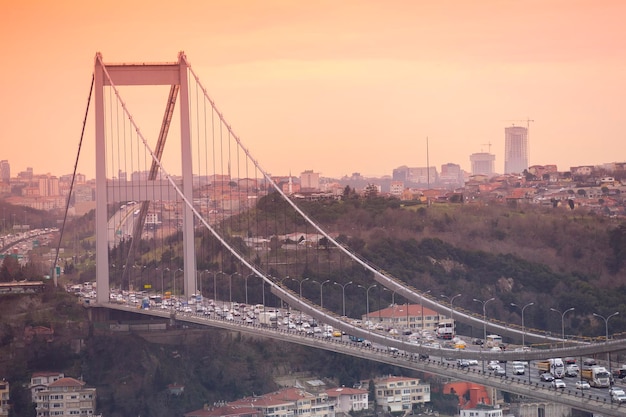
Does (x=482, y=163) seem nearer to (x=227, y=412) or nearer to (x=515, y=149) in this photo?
(x=515, y=149)

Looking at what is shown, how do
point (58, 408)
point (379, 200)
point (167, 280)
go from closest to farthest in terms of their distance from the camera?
point (58, 408) → point (167, 280) → point (379, 200)

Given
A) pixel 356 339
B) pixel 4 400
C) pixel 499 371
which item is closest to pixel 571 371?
pixel 499 371

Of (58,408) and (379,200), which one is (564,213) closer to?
(379,200)

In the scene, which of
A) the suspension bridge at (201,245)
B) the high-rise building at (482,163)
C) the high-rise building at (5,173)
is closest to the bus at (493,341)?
the suspension bridge at (201,245)

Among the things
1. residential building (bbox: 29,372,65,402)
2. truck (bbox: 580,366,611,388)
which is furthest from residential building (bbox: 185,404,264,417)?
truck (bbox: 580,366,611,388)

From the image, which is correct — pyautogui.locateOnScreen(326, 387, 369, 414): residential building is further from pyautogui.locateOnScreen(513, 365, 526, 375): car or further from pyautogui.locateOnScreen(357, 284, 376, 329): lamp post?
pyautogui.locateOnScreen(513, 365, 526, 375): car

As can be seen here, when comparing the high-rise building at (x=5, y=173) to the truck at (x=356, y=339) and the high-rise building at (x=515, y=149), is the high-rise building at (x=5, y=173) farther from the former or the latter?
the truck at (x=356, y=339)

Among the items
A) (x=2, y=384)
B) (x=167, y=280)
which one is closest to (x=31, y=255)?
(x=167, y=280)

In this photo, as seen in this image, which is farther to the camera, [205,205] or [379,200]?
[379,200]
